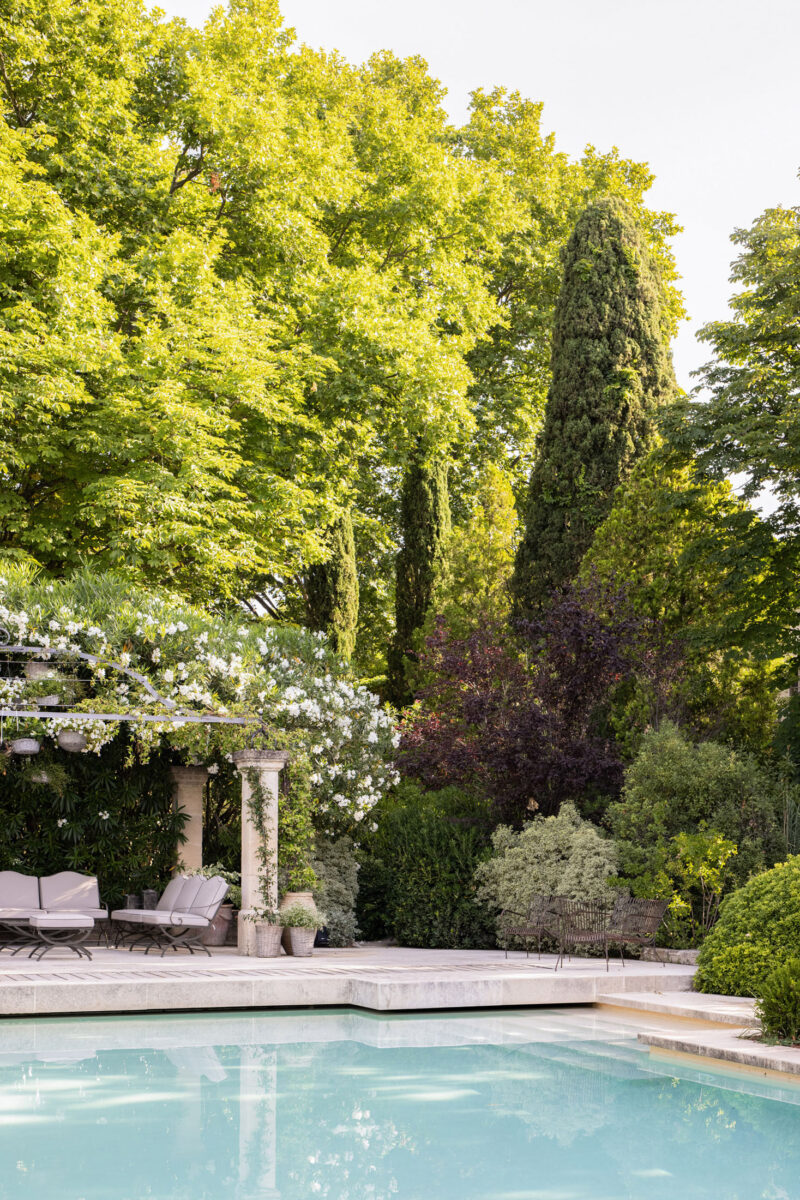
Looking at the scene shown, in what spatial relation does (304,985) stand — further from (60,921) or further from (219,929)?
(219,929)

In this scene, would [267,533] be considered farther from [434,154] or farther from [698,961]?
[698,961]

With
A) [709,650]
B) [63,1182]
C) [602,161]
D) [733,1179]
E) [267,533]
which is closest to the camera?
[63,1182]

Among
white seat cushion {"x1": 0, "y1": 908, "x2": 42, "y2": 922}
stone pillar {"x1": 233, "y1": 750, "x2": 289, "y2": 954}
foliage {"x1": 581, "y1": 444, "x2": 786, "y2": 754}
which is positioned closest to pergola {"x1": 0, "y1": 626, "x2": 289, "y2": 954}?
stone pillar {"x1": 233, "y1": 750, "x2": 289, "y2": 954}

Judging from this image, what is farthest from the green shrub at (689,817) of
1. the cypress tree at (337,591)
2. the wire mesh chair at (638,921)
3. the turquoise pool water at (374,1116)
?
the cypress tree at (337,591)

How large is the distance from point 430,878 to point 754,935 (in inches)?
209

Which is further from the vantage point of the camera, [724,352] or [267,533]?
[267,533]

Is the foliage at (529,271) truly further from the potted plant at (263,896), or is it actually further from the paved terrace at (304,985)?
the paved terrace at (304,985)

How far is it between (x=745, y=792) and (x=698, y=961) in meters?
2.96

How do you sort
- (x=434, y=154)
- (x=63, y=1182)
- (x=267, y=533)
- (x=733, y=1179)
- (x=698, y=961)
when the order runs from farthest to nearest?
(x=434, y=154), (x=267, y=533), (x=698, y=961), (x=733, y=1179), (x=63, y=1182)

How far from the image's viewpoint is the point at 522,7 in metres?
13.6

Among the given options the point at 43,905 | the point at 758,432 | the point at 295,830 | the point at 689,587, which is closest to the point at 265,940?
the point at 295,830

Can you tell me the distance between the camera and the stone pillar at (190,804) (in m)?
16.0

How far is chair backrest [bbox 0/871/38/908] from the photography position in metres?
13.8

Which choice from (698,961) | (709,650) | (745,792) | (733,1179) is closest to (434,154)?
(709,650)
